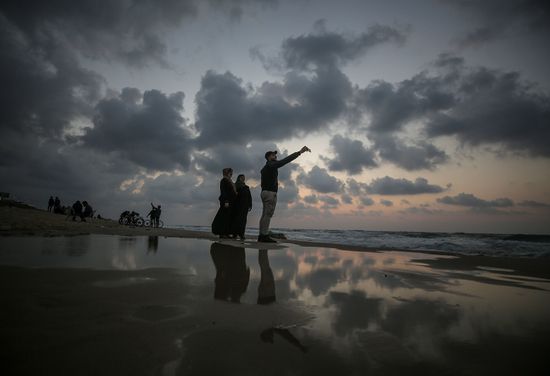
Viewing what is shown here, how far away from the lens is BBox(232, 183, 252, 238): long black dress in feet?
28.2

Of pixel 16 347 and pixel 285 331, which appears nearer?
pixel 16 347

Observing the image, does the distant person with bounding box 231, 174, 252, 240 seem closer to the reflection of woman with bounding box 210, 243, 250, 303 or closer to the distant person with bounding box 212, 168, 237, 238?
the distant person with bounding box 212, 168, 237, 238

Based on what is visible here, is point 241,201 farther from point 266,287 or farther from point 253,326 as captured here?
point 253,326

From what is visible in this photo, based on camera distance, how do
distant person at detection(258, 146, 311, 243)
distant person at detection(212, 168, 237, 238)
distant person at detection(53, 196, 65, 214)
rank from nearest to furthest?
distant person at detection(258, 146, 311, 243)
distant person at detection(212, 168, 237, 238)
distant person at detection(53, 196, 65, 214)

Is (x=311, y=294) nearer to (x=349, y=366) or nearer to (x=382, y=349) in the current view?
(x=382, y=349)

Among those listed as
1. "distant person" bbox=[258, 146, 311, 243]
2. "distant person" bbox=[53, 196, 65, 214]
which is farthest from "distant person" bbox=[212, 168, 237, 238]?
"distant person" bbox=[53, 196, 65, 214]

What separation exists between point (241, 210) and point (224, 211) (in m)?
0.53

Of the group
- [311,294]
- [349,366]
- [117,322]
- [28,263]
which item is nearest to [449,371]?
[349,366]

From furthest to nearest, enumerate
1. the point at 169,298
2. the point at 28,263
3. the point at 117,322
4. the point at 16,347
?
1. the point at 28,263
2. the point at 169,298
3. the point at 117,322
4. the point at 16,347

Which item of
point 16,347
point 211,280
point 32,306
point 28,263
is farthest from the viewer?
point 28,263

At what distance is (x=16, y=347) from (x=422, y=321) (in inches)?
79.2

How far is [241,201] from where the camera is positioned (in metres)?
8.64

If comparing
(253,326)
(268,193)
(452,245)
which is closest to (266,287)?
(253,326)

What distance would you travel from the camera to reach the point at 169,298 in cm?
197
